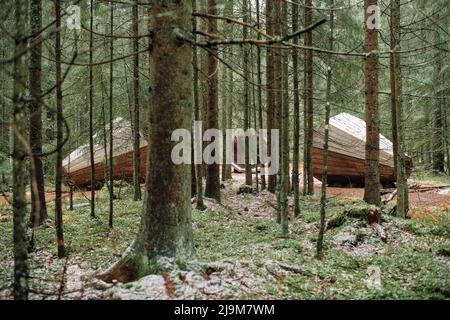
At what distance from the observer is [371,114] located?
10047 mm

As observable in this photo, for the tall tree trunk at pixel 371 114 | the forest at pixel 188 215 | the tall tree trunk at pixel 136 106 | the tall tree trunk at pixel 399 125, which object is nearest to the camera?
the forest at pixel 188 215

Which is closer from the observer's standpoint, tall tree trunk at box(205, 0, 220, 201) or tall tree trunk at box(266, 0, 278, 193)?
tall tree trunk at box(266, 0, 278, 193)

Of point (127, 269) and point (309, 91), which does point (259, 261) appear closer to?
point (127, 269)

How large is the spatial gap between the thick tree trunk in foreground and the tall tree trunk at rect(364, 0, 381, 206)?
6388mm

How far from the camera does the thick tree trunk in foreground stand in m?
4.96

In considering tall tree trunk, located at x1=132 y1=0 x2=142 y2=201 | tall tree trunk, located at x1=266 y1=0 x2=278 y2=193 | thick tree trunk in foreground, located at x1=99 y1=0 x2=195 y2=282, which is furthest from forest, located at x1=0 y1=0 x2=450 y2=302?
tall tree trunk, located at x1=266 y1=0 x2=278 y2=193

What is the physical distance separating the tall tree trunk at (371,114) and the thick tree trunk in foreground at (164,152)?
6.39m

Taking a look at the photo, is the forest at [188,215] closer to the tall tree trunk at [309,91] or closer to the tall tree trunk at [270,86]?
the tall tree trunk at [309,91]

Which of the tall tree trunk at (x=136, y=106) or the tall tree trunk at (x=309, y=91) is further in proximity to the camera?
the tall tree trunk at (x=309, y=91)

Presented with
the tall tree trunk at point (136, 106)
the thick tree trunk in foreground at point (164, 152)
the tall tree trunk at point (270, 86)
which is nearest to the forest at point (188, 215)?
the thick tree trunk in foreground at point (164, 152)

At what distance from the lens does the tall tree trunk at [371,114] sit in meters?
9.86

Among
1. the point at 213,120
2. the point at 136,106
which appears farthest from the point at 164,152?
the point at 213,120

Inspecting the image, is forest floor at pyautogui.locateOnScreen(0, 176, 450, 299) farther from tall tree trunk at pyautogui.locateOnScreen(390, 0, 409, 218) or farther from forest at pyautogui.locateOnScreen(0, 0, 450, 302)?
tall tree trunk at pyautogui.locateOnScreen(390, 0, 409, 218)
